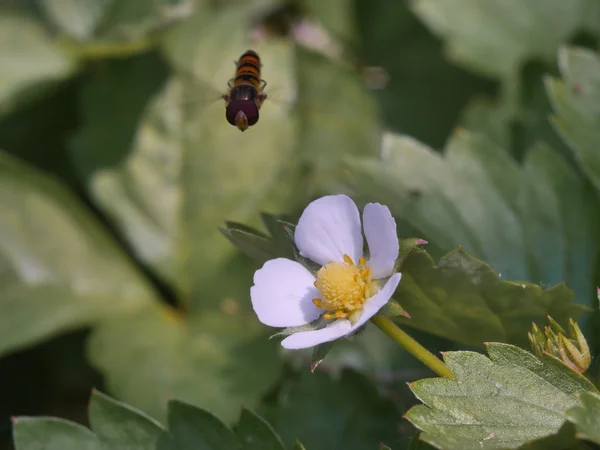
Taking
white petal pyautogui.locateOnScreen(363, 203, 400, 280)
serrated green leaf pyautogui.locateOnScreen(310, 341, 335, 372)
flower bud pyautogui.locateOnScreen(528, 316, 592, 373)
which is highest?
white petal pyautogui.locateOnScreen(363, 203, 400, 280)

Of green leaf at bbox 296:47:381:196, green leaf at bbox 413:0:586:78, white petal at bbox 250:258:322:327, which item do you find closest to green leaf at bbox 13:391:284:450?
white petal at bbox 250:258:322:327

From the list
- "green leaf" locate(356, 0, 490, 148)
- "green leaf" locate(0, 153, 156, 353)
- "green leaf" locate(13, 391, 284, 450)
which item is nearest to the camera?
"green leaf" locate(13, 391, 284, 450)

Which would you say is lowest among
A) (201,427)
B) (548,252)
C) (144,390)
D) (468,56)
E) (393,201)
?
(144,390)

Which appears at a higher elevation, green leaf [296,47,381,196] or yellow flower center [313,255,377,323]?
green leaf [296,47,381,196]

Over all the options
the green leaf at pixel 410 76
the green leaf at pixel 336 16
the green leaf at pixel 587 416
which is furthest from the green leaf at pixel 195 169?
the green leaf at pixel 587 416

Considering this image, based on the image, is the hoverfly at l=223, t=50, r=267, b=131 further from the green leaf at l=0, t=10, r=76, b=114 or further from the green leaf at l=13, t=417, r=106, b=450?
the green leaf at l=0, t=10, r=76, b=114

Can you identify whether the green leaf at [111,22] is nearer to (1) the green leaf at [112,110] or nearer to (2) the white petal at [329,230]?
(1) the green leaf at [112,110]

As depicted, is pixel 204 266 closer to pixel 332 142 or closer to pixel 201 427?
pixel 332 142

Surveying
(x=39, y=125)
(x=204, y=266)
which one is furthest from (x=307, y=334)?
(x=39, y=125)
